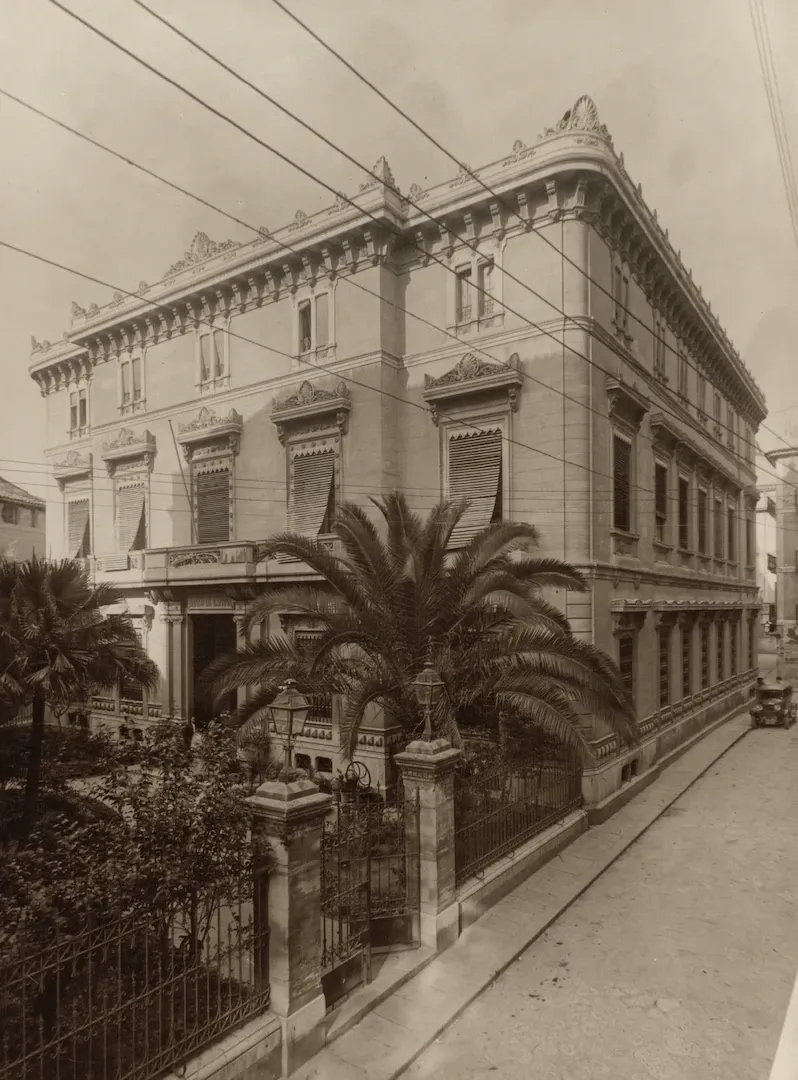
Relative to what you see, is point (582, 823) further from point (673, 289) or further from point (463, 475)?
point (673, 289)

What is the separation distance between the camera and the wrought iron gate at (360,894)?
659cm

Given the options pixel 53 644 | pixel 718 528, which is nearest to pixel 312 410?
pixel 53 644

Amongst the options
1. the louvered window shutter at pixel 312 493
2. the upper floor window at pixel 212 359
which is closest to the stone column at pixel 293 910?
the louvered window shutter at pixel 312 493

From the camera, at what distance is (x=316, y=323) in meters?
16.6

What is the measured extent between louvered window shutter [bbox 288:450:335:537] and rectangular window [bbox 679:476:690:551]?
9773 mm

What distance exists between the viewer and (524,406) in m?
14.2

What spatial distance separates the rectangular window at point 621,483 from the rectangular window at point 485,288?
3733 millimetres

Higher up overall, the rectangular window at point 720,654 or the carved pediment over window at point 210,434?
the carved pediment over window at point 210,434

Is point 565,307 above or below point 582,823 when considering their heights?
above

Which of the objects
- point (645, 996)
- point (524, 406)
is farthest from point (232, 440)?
point (645, 996)

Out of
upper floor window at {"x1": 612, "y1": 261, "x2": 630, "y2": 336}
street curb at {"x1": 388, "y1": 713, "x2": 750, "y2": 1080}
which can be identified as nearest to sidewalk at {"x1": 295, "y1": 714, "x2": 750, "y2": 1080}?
street curb at {"x1": 388, "y1": 713, "x2": 750, "y2": 1080}

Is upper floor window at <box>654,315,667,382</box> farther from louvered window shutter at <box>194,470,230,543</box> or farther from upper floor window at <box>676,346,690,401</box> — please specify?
louvered window shutter at <box>194,470,230,543</box>

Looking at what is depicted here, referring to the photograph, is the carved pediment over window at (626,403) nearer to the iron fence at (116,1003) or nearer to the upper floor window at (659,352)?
the upper floor window at (659,352)

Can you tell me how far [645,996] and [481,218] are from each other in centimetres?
1363
